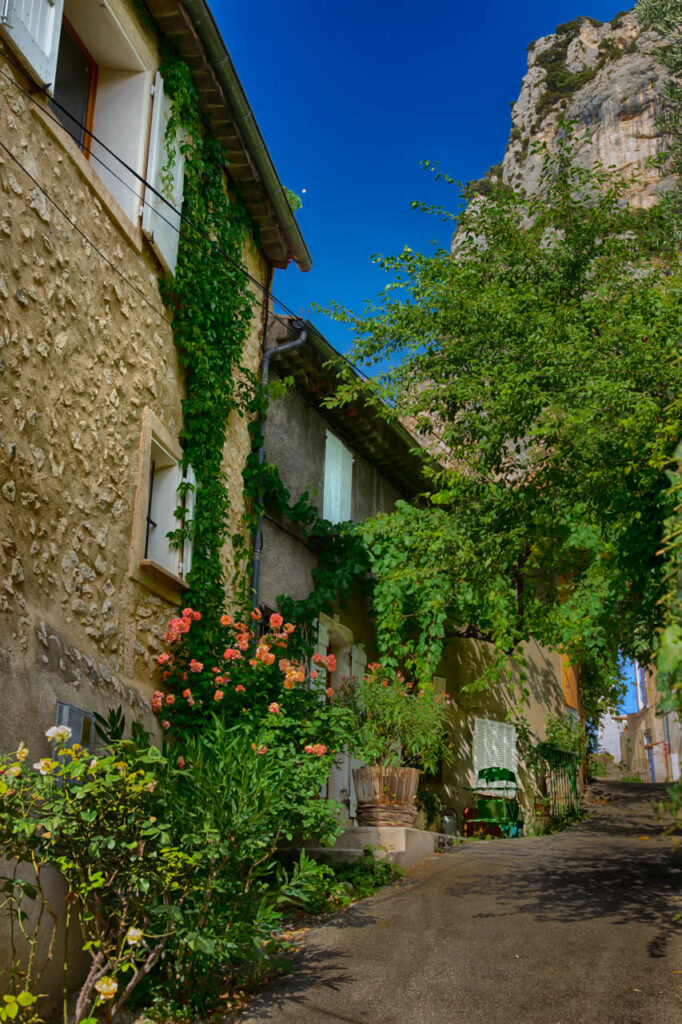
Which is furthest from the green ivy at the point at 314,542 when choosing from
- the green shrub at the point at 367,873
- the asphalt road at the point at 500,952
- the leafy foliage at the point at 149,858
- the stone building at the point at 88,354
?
the leafy foliage at the point at 149,858

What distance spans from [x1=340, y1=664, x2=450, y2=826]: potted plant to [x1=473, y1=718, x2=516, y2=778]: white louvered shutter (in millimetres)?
4259

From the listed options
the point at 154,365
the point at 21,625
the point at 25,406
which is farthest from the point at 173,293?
the point at 21,625

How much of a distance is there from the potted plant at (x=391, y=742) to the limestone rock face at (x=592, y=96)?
1094 inches

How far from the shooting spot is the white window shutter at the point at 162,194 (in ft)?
22.4

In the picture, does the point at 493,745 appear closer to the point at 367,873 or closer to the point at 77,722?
the point at 367,873

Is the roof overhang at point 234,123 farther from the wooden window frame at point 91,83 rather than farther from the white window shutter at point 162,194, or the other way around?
the wooden window frame at point 91,83

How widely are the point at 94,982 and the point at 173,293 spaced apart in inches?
198

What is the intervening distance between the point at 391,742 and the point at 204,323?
14.3 ft

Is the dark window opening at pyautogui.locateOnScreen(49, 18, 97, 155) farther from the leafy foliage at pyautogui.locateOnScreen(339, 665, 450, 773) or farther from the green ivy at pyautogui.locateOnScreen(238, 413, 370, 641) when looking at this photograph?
the leafy foliage at pyautogui.locateOnScreen(339, 665, 450, 773)

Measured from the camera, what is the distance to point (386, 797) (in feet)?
28.0

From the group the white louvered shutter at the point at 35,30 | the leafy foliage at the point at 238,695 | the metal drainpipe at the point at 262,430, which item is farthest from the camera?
the metal drainpipe at the point at 262,430

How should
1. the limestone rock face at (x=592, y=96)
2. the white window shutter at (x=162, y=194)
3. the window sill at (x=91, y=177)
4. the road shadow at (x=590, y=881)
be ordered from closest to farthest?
the window sill at (x=91, y=177), the road shadow at (x=590, y=881), the white window shutter at (x=162, y=194), the limestone rock face at (x=592, y=96)

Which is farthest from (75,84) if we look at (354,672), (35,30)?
(354,672)

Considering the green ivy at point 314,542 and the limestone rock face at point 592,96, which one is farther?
the limestone rock face at point 592,96
